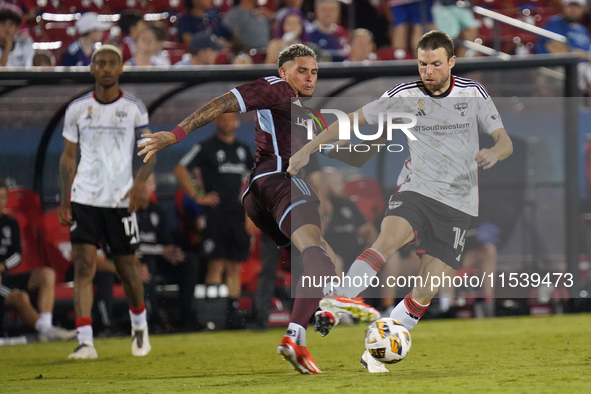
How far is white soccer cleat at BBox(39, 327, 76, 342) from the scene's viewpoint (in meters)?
8.04

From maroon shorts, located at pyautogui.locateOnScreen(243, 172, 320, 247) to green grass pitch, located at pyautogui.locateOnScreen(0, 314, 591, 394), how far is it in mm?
925

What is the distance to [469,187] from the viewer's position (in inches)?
215

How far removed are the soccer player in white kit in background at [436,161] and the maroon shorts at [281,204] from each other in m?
0.13

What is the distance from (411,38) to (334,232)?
360cm

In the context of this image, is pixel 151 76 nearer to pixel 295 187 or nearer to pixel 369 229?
pixel 369 229

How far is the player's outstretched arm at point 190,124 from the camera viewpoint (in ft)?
15.4

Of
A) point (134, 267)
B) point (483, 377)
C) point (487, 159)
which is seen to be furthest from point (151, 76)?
point (483, 377)

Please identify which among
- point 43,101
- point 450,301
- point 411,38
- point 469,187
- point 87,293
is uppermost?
point 411,38

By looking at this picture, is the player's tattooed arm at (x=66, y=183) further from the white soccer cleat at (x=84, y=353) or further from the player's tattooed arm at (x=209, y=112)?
the player's tattooed arm at (x=209, y=112)

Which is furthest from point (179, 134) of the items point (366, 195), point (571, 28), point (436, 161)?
point (571, 28)

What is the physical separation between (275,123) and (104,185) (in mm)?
2081

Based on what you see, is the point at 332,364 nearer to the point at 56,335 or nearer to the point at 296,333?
the point at 296,333

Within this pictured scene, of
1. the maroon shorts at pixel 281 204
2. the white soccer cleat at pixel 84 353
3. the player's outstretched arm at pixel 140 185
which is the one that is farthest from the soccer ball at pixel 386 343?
the white soccer cleat at pixel 84 353

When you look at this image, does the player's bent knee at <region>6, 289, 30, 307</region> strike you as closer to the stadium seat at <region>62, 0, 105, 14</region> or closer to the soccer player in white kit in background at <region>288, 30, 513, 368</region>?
the soccer player in white kit in background at <region>288, 30, 513, 368</region>
